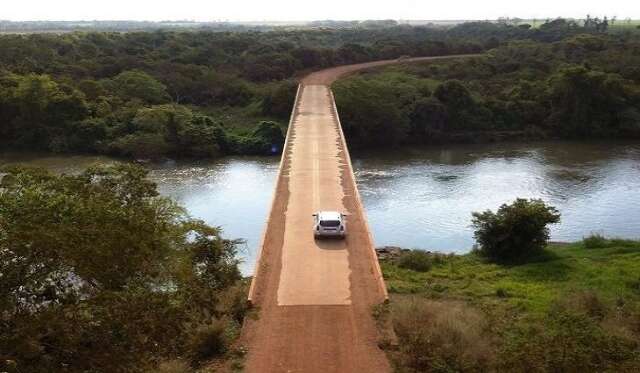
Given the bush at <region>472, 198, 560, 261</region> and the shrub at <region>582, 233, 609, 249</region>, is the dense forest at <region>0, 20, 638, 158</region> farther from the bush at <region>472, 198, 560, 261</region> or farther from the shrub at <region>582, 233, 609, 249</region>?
the shrub at <region>582, 233, 609, 249</region>

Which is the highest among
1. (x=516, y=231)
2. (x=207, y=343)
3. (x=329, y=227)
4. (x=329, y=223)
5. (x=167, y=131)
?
(x=329, y=223)

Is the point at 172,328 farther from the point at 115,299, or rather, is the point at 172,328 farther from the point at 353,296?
the point at 353,296

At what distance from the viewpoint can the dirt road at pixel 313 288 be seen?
42.3 ft

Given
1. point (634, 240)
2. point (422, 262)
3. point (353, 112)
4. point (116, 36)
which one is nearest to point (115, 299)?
point (422, 262)

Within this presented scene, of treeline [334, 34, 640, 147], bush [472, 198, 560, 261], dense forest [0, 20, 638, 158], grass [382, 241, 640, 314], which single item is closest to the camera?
grass [382, 241, 640, 314]

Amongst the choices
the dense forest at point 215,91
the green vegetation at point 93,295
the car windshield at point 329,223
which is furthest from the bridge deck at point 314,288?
the dense forest at point 215,91

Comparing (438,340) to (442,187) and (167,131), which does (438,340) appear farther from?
(167,131)

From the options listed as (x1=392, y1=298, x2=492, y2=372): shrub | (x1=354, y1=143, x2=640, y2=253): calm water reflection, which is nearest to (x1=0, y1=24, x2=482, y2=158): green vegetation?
(x1=354, y1=143, x2=640, y2=253): calm water reflection

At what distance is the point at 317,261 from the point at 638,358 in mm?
8214

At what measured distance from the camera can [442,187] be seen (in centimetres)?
3519

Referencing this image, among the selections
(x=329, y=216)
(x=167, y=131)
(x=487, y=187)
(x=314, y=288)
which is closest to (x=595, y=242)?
(x=487, y=187)

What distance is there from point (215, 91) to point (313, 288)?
141 ft

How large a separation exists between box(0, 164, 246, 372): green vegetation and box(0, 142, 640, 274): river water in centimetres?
1060

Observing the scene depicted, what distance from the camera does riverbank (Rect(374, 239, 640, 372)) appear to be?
12.1m
